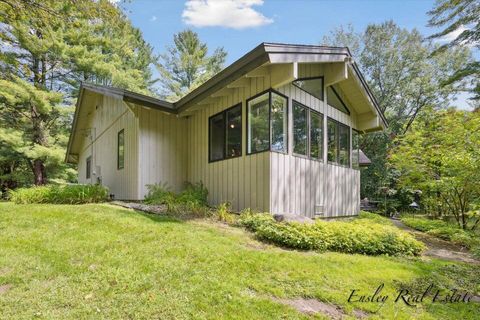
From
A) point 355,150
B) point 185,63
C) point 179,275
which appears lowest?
point 179,275

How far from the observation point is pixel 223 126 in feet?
26.9

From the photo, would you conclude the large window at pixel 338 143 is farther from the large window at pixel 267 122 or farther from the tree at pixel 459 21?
the tree at pixel 459 21

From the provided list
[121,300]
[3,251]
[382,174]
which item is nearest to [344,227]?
[121,300]

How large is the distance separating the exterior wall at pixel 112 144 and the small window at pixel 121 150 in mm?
185

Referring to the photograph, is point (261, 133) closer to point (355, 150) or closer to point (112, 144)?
point (355, 150)

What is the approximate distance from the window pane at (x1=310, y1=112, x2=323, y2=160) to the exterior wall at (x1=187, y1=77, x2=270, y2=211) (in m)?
1.90

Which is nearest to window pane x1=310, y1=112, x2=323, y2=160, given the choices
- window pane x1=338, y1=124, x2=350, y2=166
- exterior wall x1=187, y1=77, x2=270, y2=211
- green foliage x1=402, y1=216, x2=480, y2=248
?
window pane x1=338, y1=124, x2=350, y2=166

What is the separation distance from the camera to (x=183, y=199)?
7.94 m

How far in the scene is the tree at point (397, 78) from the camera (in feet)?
65.4

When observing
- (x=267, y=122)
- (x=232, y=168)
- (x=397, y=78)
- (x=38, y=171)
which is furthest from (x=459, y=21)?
(x=38, y=171)

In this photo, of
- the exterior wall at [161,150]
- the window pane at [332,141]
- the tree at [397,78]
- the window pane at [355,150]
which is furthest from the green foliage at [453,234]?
the tree at [397,78]

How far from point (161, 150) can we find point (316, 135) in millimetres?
4713

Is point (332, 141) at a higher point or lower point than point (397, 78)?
lower

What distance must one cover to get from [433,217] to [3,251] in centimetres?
1600
